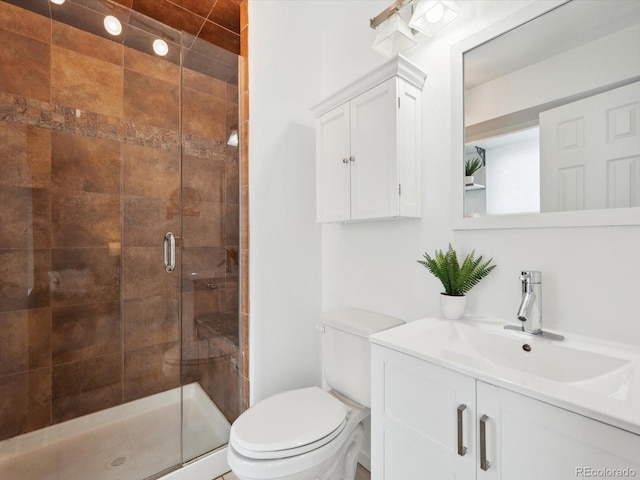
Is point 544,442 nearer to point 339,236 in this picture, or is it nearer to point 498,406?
point 498,406

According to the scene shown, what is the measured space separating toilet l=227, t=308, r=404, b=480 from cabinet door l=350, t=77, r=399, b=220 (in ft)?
1.74

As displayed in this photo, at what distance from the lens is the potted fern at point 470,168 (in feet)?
3.76

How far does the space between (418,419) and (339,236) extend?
1.06 metres

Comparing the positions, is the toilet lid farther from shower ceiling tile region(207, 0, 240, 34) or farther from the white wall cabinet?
shower ceiling tile region(207, 0, 240, 34)

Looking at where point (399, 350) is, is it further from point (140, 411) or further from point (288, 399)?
point (140, 411)

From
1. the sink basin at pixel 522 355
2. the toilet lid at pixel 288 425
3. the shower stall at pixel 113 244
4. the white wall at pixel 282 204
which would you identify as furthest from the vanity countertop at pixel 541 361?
the shower stall at pixel 113 244

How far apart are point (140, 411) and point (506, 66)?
103 inches

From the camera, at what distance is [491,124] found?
112 cm

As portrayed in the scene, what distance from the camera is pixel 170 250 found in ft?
5.88

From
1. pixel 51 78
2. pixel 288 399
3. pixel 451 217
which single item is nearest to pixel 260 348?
pixel 288 399

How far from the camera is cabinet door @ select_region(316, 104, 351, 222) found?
144 centimetres

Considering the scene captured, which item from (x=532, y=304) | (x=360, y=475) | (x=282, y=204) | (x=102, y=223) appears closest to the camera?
(x=532, y=304)

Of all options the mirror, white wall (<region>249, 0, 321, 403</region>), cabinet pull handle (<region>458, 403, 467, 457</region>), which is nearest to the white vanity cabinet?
the mirror

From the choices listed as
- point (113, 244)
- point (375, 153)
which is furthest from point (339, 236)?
point (113, 244)
